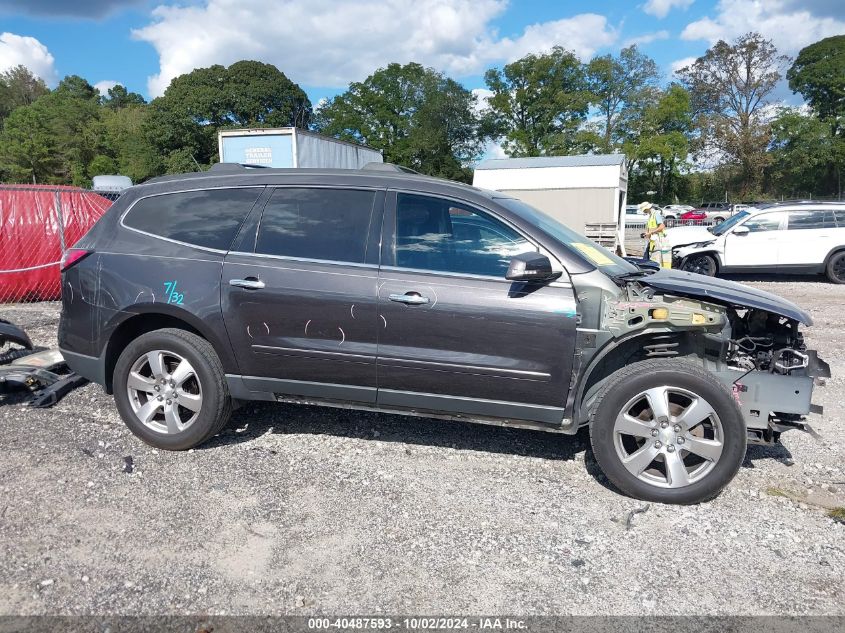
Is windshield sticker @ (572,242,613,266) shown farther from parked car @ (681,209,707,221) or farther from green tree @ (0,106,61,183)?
green tree @ (0,106,61,183)

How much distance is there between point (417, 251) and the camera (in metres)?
3.84

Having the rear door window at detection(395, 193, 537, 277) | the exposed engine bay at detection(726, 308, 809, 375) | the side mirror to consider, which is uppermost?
the rear door window at detection(395, 193, 537, 277)

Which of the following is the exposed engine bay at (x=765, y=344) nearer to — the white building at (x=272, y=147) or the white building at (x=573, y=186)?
the white building at (x=272, y=147)

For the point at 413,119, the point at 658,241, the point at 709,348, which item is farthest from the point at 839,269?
the point at 413,119

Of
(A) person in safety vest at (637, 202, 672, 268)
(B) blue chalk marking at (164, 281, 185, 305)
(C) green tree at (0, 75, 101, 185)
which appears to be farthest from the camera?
(C) green tree at (0, 75, 101, 185)

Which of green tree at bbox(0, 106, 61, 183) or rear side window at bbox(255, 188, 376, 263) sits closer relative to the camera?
rear side window at bbox(255, 188, 376, 263)

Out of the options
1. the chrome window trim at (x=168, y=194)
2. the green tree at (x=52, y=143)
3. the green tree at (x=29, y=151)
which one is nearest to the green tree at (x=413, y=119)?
the green tree at (x=52, y=143)

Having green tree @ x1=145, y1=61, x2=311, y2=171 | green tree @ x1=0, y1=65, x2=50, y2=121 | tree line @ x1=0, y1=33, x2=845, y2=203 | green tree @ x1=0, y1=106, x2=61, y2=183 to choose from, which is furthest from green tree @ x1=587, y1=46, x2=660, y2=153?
green tree @ x1=0, y1=65, x2=50, y2=121

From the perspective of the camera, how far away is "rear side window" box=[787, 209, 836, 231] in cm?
1301

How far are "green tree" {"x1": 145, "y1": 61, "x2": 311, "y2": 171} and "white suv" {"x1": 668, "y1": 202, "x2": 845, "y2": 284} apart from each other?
4983 centimetres

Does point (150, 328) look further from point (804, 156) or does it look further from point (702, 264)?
point (804, 156)

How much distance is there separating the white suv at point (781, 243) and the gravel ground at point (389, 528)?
953 centimetres

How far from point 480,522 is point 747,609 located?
130cm

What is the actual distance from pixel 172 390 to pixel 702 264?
40.5ft
